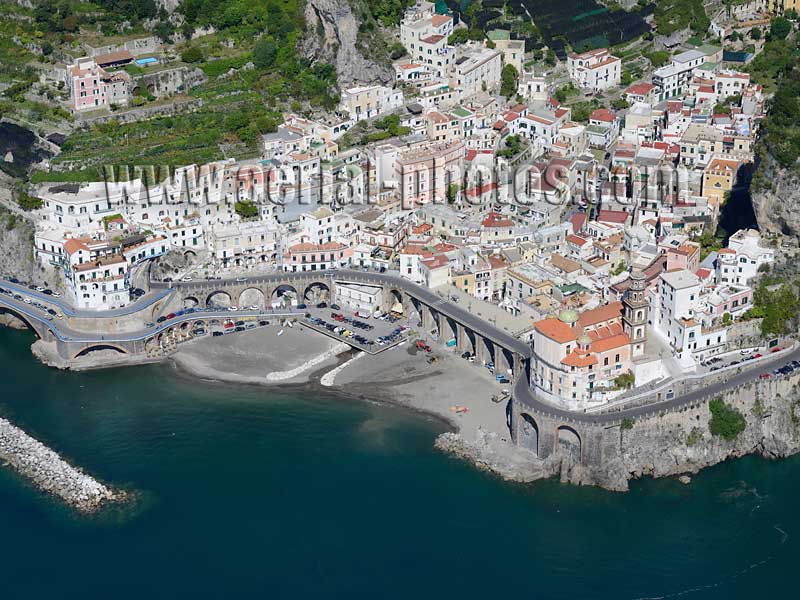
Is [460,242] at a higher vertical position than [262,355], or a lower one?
higher

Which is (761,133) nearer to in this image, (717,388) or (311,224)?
(717,388)

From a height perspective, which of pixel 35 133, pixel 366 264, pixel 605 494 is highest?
pixel 35 133

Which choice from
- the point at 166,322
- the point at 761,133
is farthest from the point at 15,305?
the point at 761,133

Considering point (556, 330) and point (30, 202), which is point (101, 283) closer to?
point (30, 202)

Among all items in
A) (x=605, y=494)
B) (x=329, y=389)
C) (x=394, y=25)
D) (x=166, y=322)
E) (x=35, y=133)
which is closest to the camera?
(x=605, y=494)

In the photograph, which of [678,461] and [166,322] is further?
[166,322]

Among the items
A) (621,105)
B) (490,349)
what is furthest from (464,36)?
(490,349)

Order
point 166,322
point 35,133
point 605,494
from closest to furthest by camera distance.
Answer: point 605,494 → point 166,322 → point 35,133

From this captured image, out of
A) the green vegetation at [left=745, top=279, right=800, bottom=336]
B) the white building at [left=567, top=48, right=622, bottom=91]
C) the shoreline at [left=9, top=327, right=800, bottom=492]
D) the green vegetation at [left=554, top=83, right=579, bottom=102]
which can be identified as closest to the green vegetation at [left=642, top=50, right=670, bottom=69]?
the white building at [left=567, top=48, right=622, bottom=91]
